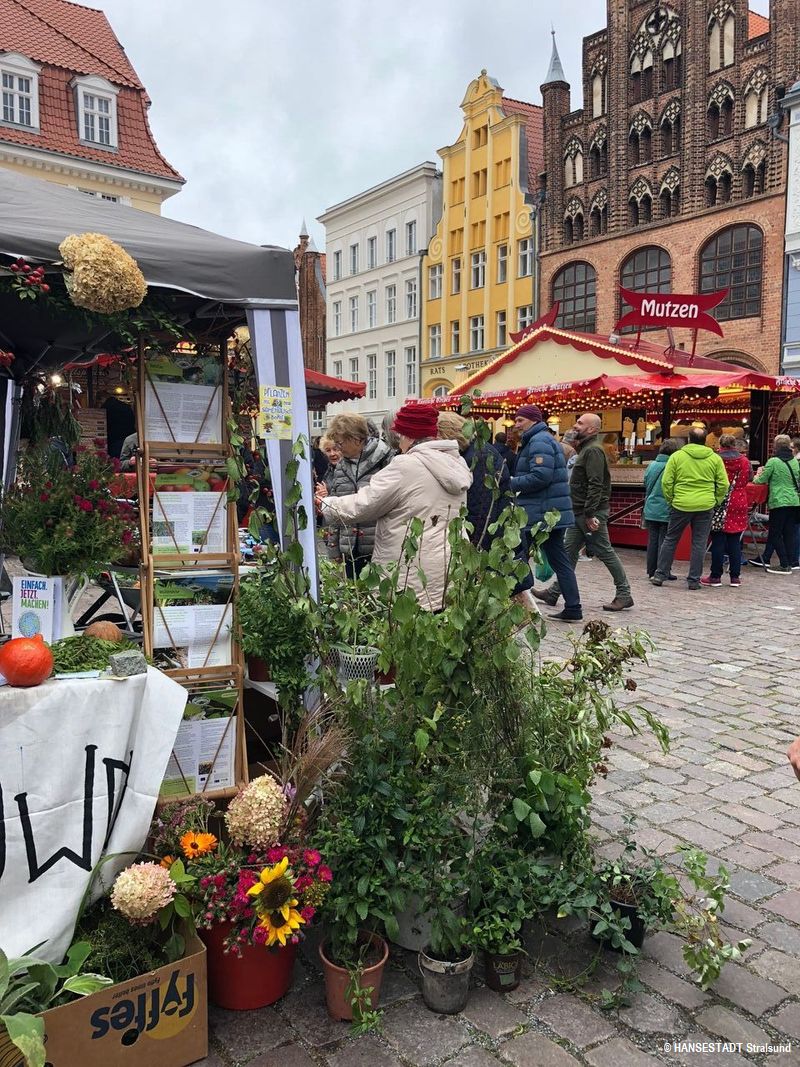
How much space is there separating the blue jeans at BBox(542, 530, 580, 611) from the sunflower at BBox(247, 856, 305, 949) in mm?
5358

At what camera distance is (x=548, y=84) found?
3050 centimetres

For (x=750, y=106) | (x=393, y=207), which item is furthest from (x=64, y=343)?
(x=393, y=207)

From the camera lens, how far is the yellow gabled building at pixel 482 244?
32625 millimetres

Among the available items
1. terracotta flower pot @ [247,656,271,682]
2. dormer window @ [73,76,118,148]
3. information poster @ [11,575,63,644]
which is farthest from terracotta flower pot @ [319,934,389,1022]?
dormer window @ [73,76,118,148]

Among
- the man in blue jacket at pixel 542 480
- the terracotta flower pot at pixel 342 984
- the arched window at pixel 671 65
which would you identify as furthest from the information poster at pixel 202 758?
the arched window at pixel 671 65

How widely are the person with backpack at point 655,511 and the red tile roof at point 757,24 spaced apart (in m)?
22.9

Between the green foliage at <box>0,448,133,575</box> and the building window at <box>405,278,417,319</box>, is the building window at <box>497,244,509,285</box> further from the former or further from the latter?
the green foliage at <box>0,448,133,575</box>

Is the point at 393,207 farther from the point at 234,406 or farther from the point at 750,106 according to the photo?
the point at 234,406

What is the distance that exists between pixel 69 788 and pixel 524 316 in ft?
104

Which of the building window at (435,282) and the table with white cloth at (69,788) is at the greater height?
the building window at (435,282)

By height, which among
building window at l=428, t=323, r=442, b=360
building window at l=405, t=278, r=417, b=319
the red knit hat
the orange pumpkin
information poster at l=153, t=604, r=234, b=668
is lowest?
information poster at l=153, t=604, r=234, b=668

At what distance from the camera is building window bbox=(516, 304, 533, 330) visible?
31939 mm

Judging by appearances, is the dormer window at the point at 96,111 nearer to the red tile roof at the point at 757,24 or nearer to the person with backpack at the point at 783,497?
the red tile roof at the point at 757,24

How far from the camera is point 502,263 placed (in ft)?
110
